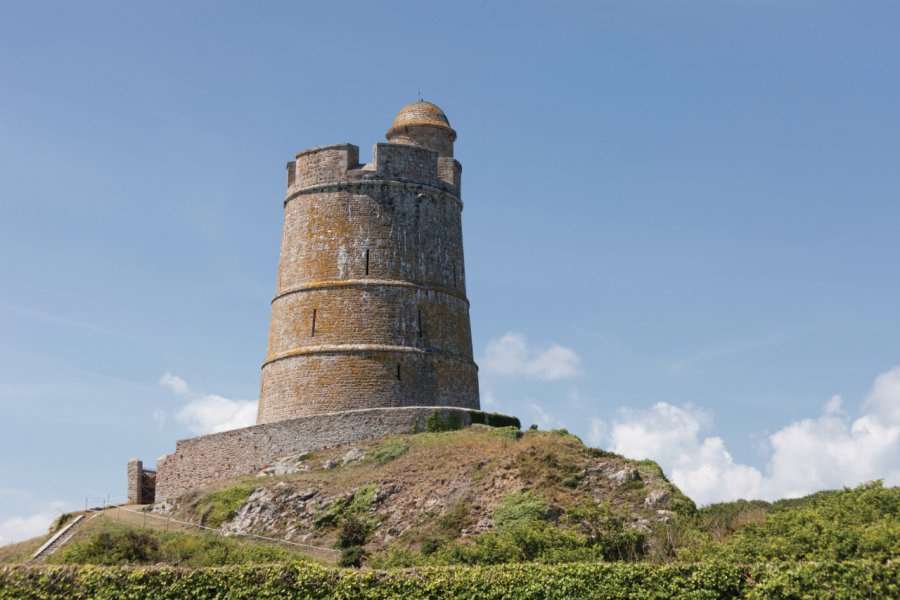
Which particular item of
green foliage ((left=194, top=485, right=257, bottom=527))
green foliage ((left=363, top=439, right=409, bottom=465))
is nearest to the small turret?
green foliage ((left=363, top=439, right=409, bottom=465))

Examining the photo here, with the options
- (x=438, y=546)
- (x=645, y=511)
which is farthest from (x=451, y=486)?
(x=645, y=511)

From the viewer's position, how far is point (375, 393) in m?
38.1

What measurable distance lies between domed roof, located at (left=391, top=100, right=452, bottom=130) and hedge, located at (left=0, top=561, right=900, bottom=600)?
25251 millimetres

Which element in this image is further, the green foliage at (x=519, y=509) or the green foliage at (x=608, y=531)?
the green foliage at (x=519, y=509)

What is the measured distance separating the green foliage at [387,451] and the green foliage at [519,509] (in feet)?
19.6

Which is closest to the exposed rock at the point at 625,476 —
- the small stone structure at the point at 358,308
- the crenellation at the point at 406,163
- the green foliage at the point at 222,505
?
the small stone structure at the point at 358,308

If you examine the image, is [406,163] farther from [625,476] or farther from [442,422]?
[625,476]

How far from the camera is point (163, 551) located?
28.3m

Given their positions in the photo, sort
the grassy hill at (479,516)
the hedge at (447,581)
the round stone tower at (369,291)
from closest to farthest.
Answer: the hedge at (447,581) < the grassy hill at (479,516) < the round stone tower at (369,291)

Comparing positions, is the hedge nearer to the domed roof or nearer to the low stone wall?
the low stone wall

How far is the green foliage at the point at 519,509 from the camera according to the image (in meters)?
27.3

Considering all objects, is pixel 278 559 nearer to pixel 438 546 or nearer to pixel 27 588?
pixel 438 546

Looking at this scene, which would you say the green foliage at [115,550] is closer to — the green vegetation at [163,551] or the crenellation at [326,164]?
the green vegetation at [163,551]


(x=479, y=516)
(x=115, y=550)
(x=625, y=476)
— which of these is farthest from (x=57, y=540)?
(x=625, y=476)
